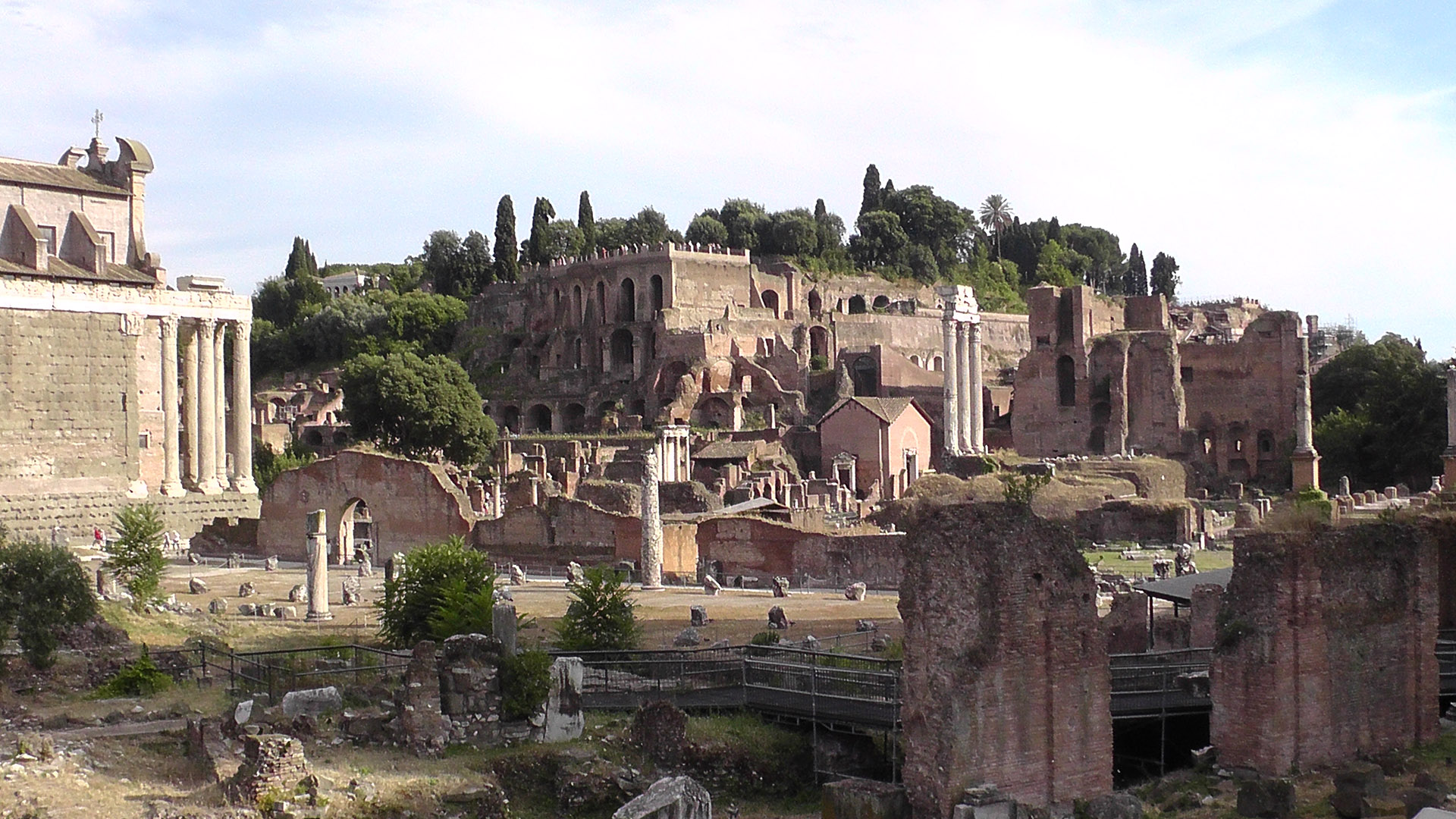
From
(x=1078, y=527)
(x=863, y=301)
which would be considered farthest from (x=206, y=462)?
(x=863, y=301)

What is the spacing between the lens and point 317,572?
29297 millimetres

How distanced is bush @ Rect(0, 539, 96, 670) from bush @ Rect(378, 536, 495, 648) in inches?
166

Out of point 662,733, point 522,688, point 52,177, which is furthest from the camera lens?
point 52,177

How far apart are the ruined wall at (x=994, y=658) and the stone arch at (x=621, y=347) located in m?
65.9

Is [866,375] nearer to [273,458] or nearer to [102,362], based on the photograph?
[273,458]

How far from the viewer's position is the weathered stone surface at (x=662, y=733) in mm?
17312

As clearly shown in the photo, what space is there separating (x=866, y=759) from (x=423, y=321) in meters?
75.6

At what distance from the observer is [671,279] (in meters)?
81.3

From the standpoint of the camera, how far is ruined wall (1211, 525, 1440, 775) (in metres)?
17.0

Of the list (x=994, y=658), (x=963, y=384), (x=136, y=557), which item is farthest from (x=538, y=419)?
(x=994, y=658)

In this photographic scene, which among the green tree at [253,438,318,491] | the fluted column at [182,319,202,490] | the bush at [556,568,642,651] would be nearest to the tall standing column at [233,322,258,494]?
the fluted column at [182,319,202,490]

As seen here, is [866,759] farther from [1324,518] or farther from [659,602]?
[659,602]

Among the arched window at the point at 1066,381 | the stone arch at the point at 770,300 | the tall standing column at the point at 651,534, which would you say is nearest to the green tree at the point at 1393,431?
the arched window at the point at 1066,381

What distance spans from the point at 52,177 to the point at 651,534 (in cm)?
2634
